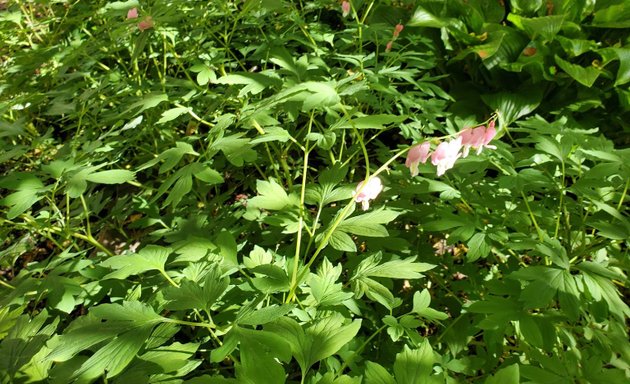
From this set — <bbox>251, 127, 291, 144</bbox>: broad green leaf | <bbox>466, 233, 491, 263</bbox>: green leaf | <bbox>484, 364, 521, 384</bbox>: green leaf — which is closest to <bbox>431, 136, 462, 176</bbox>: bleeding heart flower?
<bbox>466, 233, 491, 263</bbox>: green leaf

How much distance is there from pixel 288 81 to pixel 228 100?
0.30 m

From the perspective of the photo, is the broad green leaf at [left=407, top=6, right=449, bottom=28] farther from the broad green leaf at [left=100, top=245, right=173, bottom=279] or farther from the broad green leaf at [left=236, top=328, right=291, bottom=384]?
the broad green leaf at [left=236, top=328, right=291, bottom=384]

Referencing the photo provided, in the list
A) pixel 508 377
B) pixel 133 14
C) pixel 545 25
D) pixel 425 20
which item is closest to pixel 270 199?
Answer: pixel 508 377

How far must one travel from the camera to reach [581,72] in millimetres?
2330

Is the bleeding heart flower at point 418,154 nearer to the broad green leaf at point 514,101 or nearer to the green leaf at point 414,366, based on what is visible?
the green leaf at point 414,366

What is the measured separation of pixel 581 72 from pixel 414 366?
2135 mm

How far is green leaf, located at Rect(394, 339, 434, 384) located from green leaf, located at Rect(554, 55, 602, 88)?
2.02 m

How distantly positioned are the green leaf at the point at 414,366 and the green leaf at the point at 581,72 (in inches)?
79.7

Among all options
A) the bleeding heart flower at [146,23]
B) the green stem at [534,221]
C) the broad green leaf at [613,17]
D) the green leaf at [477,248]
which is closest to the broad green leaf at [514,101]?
the broad green leaf at [613,17]

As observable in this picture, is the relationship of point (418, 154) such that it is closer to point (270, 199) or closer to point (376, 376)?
point (270, 199)

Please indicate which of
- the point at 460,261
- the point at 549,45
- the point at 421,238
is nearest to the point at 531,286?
the point at 421,238

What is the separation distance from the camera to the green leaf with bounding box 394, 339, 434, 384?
816 millimetres

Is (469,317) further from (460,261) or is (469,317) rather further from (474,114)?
(474,114)

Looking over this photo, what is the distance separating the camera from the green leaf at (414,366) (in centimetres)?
82
